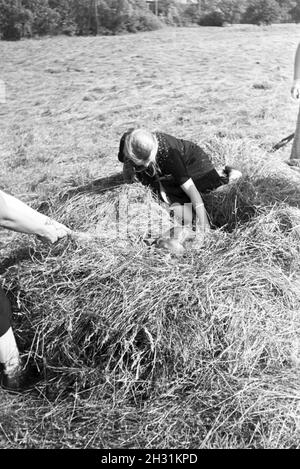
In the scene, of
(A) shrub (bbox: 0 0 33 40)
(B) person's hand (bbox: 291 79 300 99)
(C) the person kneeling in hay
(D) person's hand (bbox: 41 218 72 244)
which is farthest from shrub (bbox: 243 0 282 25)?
(D) person's hand (bbox: 41 218 72 244)

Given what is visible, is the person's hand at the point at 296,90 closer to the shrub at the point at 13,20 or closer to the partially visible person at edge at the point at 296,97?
the partially visible person at edge at the point at 296,97

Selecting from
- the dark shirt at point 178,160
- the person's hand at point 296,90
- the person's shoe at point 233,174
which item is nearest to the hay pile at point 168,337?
the dark shirt at point 178,160

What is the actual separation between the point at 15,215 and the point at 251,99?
15.5 feet

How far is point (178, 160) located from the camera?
122 inches

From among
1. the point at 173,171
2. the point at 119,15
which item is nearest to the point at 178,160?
the point at 173,171

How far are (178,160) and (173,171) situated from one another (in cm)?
7

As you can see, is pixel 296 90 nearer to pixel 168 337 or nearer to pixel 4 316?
pixel 168 337

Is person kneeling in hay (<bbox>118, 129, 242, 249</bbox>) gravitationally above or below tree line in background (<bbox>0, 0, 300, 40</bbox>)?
below

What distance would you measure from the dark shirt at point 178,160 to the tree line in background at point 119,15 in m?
9.93

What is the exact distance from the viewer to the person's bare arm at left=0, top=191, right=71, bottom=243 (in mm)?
2289

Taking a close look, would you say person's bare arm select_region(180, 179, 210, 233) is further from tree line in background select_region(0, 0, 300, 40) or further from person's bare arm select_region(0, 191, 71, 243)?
tree line in background select_region(0, 0, 300, 40)

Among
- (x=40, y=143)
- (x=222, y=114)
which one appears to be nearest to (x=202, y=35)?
(x=222, y=114)

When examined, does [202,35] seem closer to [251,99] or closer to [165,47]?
[165,47]

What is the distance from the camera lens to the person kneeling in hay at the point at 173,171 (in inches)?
116
